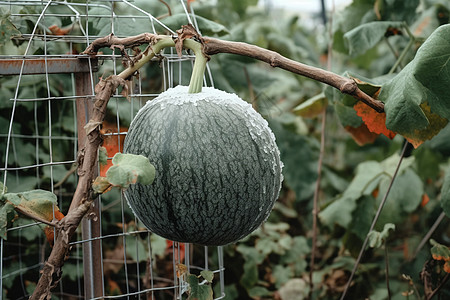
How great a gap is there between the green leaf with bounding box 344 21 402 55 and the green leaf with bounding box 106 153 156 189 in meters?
1.12

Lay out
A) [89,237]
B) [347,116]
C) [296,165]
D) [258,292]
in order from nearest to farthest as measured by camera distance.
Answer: [89,237] < [347,116] < [258,292] < [296,165]

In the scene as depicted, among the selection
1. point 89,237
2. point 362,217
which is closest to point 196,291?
point 89,237

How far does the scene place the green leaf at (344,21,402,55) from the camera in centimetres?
190

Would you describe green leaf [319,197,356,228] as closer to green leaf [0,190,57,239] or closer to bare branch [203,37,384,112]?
bare branch [203,37,384,112]

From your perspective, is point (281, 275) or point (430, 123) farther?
point (281, 275)

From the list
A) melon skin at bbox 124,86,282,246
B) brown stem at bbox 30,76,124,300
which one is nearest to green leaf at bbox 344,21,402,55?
melon skin at bbox 124,86,282,246

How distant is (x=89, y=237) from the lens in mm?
1532

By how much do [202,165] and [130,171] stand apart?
160 mm

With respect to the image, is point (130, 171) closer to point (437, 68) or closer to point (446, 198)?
point (437, 68)

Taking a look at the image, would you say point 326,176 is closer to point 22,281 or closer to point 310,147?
point 310,147

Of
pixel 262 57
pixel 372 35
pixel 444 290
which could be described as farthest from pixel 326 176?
pixel 262 57

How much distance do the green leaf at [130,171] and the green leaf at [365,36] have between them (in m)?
1.12

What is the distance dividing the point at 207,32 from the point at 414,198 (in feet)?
3.60

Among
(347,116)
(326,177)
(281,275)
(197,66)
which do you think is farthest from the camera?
(326,177)
